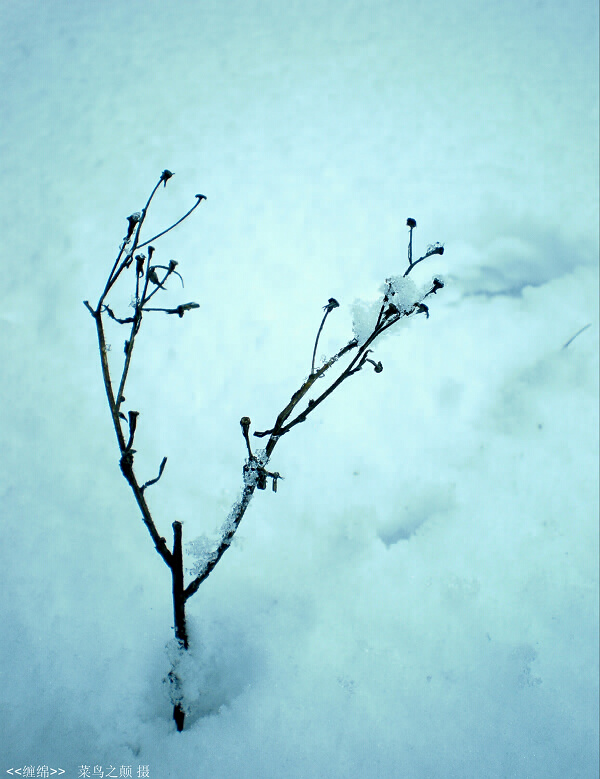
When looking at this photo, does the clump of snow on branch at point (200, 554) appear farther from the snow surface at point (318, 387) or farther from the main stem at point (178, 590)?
the snow surface at point (318, 387)

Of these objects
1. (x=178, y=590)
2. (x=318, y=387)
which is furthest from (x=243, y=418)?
(x=318, y=387)

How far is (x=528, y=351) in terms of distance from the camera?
2271mm

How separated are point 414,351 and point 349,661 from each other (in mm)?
1350

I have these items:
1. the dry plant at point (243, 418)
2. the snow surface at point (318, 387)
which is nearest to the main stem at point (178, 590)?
the dry plant at point (243, 418)

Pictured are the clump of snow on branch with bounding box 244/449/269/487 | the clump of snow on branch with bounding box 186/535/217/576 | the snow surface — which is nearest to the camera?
the clump of snow on branch with bounding box 244/449/269/487

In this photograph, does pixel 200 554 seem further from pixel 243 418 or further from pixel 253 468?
pixel 243 418

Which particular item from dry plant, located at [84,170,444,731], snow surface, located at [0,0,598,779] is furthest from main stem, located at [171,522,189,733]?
snow surface, located at [0,0,598,779]

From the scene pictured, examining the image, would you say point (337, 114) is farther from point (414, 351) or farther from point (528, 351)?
point (528, 351)

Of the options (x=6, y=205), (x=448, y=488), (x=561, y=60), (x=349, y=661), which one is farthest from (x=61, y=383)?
(x=561, y=60)

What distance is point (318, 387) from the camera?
2.09 metres

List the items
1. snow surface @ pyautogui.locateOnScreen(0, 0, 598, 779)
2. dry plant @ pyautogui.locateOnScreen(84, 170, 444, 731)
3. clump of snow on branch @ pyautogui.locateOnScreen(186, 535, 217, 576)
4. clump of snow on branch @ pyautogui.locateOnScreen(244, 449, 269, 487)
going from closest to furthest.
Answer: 1. dry plant @ pyautogui.locateOnScreen(84, 170, 444, 731)
2. clump of snow on branch @ pyautogui.locateOnScreen(244, 449, 269, 487)
3. clump of snow on branch @ pyautogui.locateOnScreen(186, 535, 217, 576)
4. snow surface @ pyautogui.locateOnScreen(0, 0, 598, 779)

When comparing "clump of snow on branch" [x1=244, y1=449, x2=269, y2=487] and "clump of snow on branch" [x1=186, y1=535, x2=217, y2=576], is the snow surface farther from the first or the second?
"clump of snow on branch" [x1=244, y1=449, x2=269, y2=487]

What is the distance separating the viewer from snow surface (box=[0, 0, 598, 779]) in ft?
4.95

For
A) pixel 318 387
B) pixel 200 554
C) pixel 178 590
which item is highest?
pixel 318 387
